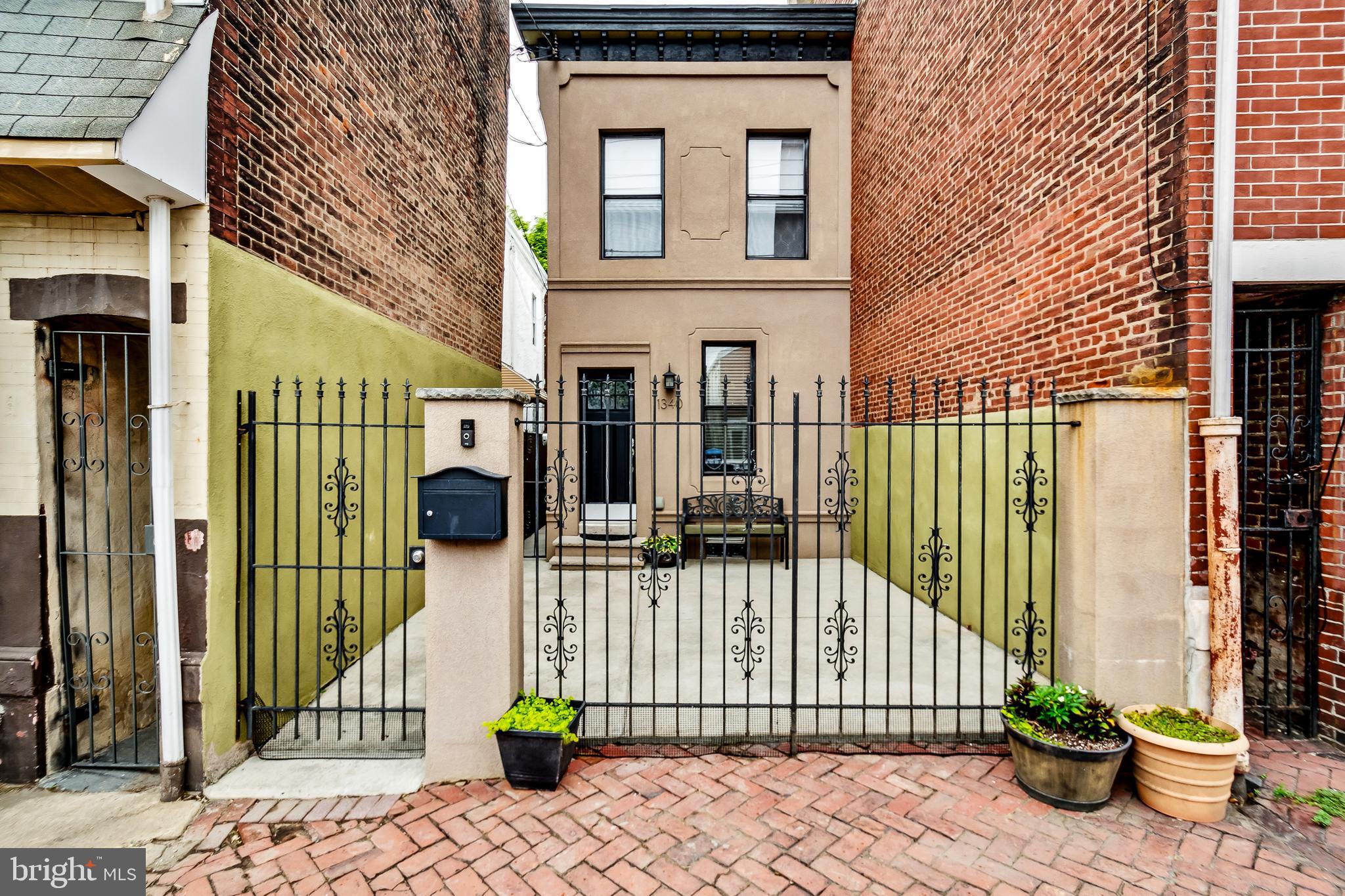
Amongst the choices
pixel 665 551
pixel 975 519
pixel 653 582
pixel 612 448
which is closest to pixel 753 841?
pixel 653 582

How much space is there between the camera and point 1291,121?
11.4 feet

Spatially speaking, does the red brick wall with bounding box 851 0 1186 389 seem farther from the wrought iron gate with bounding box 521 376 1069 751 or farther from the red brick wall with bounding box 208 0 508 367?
the red brick wall with bounding box 208 0 508 367

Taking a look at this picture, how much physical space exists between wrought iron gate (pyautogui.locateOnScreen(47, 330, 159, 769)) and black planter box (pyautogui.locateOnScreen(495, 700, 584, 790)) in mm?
2204

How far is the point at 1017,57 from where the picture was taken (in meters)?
4.99

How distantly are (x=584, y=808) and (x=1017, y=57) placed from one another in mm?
6773

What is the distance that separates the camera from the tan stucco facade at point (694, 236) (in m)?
8.68

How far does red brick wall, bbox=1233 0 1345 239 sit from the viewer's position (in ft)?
11.3

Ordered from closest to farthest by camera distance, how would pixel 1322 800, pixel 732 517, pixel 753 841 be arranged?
1. pixel 753 841
2. pixel 1322 800
3. pixel 732 517

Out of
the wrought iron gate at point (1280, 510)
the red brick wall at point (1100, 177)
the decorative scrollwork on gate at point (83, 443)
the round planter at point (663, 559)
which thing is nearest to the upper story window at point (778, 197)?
the red brick wall at point (1100, 177)

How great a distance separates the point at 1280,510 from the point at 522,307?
50.4 feet

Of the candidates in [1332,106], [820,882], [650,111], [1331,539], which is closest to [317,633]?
[820,882]

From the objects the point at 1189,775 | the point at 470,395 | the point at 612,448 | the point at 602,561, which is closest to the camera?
the point at 1189,775

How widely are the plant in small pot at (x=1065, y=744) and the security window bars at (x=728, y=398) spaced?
5559 mm

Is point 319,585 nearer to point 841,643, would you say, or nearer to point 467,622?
point 467,622
